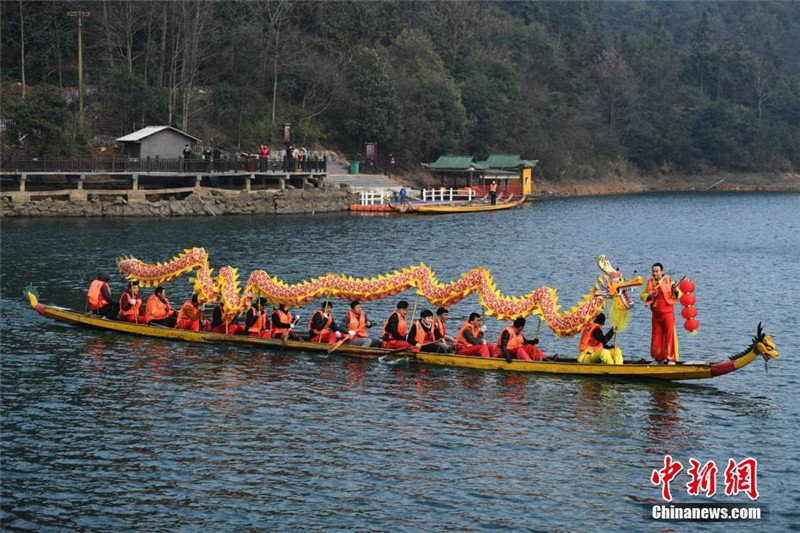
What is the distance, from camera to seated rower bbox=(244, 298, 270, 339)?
118 feet

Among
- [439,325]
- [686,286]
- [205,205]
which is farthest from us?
[205,205]

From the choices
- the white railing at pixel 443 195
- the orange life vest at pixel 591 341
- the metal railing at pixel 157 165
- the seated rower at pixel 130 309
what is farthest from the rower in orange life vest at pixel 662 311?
the white railing at pixel 443 195

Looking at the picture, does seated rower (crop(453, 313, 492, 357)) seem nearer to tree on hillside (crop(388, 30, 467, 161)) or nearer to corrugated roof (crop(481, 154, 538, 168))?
tree on hillside (crop(388, 30, 467, 161))

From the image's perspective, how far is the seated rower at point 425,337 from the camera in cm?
3362

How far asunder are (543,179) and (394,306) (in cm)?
8101

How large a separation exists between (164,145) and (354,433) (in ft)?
189

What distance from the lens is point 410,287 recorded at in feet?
116

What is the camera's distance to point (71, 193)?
249ft

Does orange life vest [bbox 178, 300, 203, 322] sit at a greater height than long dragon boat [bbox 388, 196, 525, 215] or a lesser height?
lesser

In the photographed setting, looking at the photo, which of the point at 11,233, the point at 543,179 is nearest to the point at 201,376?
the point at 11,233

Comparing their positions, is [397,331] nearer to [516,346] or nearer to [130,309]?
[516,346]

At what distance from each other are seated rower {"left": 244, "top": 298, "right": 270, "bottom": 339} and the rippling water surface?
708mm

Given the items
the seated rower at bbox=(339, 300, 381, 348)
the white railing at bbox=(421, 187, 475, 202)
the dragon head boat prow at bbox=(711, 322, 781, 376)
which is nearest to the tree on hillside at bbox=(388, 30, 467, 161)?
the white railing at bbox=(421, 187, 475, 202)

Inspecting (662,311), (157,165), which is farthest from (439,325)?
(157,165)
